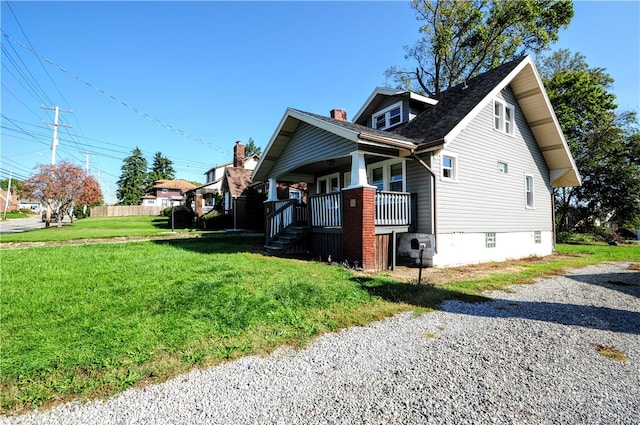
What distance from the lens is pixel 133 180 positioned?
6969cm

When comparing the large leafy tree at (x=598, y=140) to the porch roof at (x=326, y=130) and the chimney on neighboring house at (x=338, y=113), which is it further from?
the porch roof at (x=326, y=130)

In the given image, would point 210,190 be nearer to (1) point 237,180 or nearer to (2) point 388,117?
(1) point 237,180

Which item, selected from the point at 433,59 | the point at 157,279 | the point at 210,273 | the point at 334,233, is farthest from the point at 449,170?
Answer: the point at 433,59

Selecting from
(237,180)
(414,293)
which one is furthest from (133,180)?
(414,293)

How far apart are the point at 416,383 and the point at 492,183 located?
11.3 meters

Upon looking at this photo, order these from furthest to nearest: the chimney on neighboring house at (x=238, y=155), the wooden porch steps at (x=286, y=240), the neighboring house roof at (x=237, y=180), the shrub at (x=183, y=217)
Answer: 1. the chimney on neighboring house at (x=238, y=155)
2. the shrub at (x=183, y=217)
3. the neighboring house roof at (x=237, y=180)
4. the wooden porch steps at (x=286, y=240)

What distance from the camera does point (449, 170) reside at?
1053 centimetres

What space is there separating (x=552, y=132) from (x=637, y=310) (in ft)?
36.4

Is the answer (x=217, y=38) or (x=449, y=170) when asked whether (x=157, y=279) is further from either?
(x=217, y=38)

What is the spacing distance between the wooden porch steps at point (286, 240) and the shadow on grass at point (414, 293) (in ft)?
14.0

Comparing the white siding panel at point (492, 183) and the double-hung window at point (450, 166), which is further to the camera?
the white siding panel at point (492, 183)

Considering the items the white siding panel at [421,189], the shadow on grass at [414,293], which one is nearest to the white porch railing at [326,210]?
the white siding panel at [421,189]

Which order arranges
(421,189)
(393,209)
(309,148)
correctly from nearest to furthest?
(393,209), (421,189), (309,148)

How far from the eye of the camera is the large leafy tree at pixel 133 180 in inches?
2685
